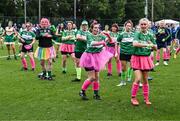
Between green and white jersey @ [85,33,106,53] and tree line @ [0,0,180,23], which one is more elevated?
tree line @ [0,0,180,23]

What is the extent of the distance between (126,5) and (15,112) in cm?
8927

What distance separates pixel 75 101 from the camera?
38.8 ft

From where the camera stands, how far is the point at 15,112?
10500 mm

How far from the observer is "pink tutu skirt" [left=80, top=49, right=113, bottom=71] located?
463 inches

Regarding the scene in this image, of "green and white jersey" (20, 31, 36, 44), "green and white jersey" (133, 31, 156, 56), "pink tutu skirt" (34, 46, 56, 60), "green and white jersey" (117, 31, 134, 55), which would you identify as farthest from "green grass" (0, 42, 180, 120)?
"green and white jersey" (20, 31, 36, 44)

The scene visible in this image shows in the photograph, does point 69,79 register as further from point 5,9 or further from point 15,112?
point 5,9

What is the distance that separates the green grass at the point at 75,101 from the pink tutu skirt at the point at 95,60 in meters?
0.91

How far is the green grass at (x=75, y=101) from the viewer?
10148 mm

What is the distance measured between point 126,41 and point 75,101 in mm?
3365

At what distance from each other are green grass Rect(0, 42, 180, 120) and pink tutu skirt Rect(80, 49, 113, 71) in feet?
2.98

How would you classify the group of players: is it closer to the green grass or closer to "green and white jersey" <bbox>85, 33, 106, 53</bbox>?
"green and white jersey" <bbox>85, 33, 106, 53</bbox>

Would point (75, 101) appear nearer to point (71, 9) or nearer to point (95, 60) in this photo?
point (95, 60)

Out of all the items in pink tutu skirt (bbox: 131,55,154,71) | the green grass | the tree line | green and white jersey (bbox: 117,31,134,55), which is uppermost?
the tree line

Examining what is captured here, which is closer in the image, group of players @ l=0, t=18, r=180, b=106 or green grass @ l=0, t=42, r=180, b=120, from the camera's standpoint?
green grass @ l=0, t=42, r=180, b=120
